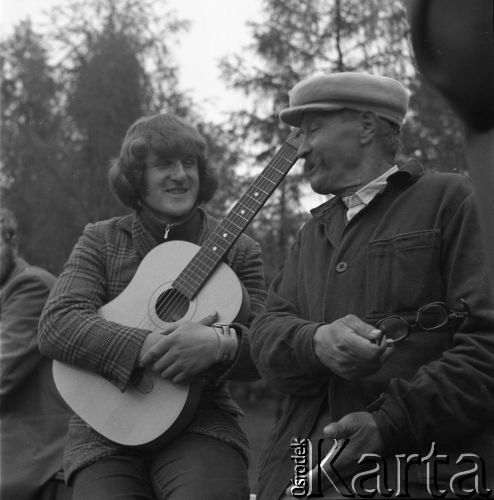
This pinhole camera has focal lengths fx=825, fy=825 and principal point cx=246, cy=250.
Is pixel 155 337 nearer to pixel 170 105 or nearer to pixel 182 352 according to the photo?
pixel 182 352

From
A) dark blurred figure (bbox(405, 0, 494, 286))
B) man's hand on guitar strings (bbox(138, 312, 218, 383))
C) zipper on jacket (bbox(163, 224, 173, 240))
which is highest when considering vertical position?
dark blurred figure (bbox(405, 0, 494, 286))

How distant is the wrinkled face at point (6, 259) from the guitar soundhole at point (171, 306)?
5.06ft

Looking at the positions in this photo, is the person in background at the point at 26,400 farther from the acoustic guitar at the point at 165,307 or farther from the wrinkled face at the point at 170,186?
the wrinkled face at the point at 170,186

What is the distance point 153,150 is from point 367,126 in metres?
1.14

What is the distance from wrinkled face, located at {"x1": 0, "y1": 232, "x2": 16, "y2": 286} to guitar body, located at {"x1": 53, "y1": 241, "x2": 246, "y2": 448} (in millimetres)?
1396

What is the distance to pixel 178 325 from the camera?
9.95 feet

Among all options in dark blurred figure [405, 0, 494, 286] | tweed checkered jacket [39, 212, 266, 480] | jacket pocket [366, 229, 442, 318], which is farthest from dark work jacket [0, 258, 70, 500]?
dark blurred figure [405, 0, 494, 286]

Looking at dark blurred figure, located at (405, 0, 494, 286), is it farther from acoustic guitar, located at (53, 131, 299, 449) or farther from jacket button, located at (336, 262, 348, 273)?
acoustic guitar, located at (53, 131, 299, 449)

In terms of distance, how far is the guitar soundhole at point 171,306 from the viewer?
10.4 ft

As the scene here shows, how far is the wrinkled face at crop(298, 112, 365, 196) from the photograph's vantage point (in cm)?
256

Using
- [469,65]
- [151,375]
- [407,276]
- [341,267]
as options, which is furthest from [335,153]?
[469,65]

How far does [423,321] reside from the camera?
2182mm

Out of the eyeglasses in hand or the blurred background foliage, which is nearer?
the eyeglasses in hand

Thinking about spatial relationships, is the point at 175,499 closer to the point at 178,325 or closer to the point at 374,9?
the point at 178,325
